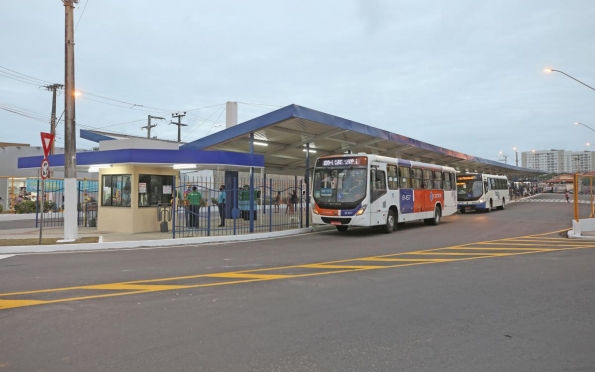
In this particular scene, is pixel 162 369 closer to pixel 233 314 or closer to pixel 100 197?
pixel 233 314

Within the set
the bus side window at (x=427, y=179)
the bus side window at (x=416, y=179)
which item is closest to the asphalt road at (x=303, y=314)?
the bus side window at (x=416, y=179)

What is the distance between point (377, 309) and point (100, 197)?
1613cm

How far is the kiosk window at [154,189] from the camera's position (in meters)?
17.5

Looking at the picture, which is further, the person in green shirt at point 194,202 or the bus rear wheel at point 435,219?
the bus rear wheel at point 435,219

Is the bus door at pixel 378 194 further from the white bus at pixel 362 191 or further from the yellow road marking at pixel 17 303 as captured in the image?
the yellow road marking at pixel 17 303

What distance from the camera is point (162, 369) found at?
159 inches

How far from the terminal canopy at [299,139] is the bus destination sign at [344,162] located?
1478 millimetres

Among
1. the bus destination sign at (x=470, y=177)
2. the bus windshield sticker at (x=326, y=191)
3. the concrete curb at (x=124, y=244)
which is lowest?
the concrete curb at (x=124, y=244)

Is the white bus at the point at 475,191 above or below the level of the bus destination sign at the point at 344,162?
below

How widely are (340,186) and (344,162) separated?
0.98 meters

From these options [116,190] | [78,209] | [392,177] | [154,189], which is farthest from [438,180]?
[78,209]

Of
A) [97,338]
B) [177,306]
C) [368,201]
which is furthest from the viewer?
[368,201]

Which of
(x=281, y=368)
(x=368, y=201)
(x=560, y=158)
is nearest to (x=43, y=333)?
(x=281, y=368)

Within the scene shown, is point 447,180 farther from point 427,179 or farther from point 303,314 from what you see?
point 303,314
